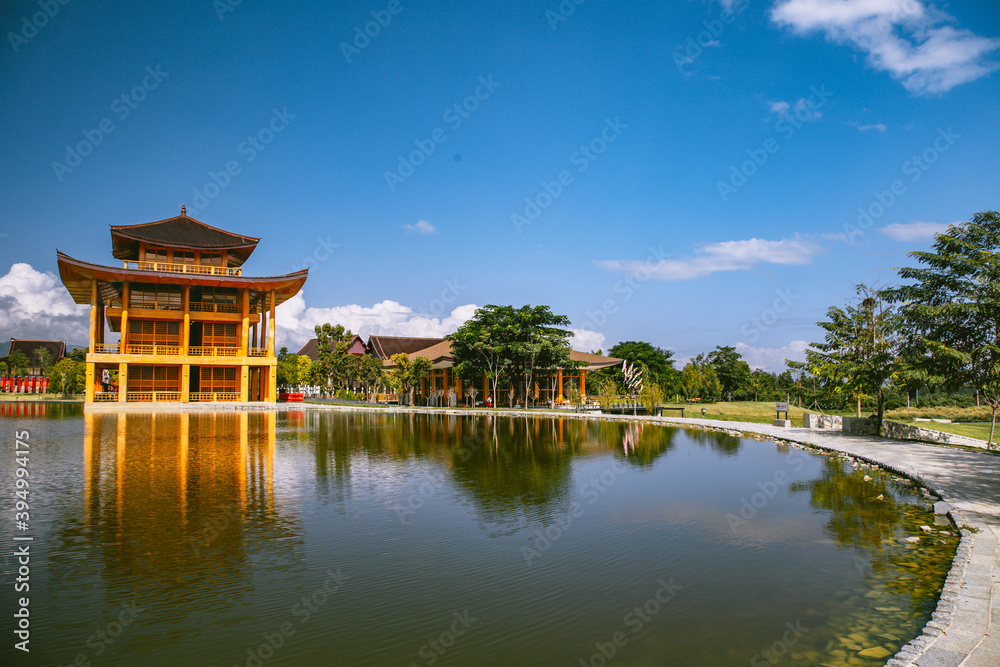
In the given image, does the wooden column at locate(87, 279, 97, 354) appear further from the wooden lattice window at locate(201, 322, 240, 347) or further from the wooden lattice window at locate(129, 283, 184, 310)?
the wooden lattice window at locate(201, 322, 240, 347)

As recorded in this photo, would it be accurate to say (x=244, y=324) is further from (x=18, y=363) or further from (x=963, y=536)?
(x=18, y=363)

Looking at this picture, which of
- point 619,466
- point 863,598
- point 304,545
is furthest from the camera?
point 619,466

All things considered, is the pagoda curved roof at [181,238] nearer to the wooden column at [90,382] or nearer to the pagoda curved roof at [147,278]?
the pagoda curved roof at [147,278]

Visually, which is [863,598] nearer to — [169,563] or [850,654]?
[850,654]

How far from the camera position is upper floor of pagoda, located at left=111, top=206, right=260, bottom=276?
43.7 m

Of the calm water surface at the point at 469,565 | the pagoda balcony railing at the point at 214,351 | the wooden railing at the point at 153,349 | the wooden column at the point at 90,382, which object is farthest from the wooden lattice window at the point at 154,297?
the calm water surface at the point at 469,565

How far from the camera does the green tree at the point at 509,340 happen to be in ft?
126

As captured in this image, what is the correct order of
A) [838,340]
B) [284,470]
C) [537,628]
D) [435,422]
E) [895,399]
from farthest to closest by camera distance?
[895,399] → [435,422] → [838,340] → [284,470] → [537,628]

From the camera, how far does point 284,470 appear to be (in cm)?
1376

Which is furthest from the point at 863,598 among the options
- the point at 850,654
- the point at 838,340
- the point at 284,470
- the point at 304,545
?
the point at 838,340

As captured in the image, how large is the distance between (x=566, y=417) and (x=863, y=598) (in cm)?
2688

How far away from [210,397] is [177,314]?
6.58 m

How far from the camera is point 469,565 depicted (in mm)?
7062

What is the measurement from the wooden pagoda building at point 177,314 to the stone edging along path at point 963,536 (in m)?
37.7
